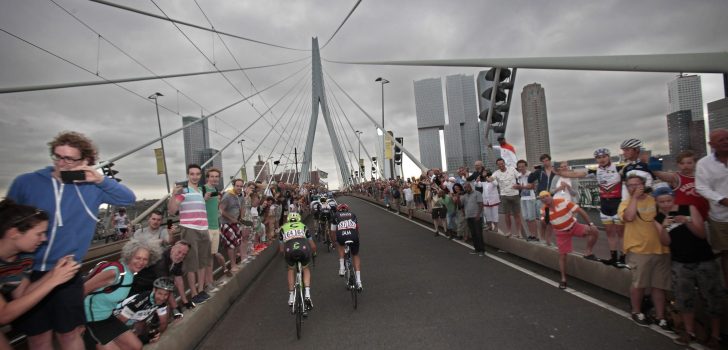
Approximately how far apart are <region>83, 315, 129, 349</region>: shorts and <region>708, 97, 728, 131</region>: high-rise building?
6385mm

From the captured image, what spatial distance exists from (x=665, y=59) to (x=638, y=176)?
1398mm

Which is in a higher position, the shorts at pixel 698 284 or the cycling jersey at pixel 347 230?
the cycling jersey at pixel 347 230

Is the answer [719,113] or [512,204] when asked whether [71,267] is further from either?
[512,204]

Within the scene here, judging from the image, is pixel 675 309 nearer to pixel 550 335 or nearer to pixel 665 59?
pixel 550 335

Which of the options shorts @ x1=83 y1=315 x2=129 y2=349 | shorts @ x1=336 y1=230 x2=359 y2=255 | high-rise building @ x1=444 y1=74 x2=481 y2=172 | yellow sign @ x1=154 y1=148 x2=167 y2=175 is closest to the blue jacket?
shorts @ x1=83 y1=315 x2=129 y2=349

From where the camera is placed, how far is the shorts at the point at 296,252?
5.60m

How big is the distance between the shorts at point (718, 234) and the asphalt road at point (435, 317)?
108cm

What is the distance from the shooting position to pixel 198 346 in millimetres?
4676

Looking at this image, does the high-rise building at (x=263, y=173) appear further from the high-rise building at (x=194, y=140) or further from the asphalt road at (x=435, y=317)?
the asphalt road at (x=435, y=317)

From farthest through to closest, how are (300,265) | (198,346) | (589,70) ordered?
(300,265) < (589,70) < (198,346)

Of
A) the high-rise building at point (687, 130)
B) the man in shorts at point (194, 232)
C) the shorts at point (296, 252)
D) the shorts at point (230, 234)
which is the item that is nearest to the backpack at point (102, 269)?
the man in shorts at point (194, 232)

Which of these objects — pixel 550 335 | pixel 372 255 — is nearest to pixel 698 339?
pixel 550 335

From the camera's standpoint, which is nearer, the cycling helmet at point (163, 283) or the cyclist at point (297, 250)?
the cycling helmet at point (163, 283)

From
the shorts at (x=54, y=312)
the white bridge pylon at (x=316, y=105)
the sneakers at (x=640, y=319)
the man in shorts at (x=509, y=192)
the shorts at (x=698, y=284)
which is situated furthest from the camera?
the white bridge pylon at (x=316, y=105)
